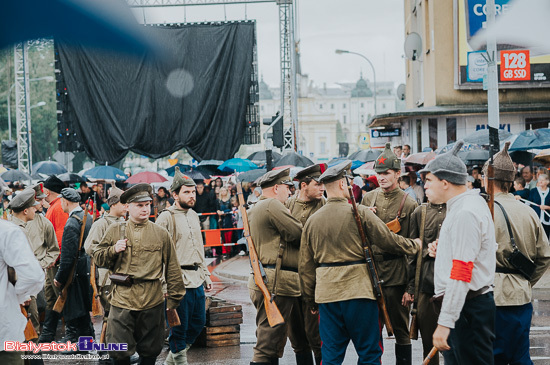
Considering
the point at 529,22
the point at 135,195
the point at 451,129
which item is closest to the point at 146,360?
the point at 135,195

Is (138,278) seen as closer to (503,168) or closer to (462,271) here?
(462,271)

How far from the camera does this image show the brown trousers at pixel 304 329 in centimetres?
646

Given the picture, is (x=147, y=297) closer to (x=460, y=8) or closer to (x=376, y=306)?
(x=376, y=306)

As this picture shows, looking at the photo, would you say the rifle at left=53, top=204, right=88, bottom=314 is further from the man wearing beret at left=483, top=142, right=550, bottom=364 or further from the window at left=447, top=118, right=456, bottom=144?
the window at left=447, top=118, right=456, bottom=144

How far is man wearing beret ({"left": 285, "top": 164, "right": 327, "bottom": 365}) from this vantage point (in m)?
6.47

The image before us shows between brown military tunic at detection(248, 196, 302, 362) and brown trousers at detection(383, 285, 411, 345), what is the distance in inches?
33.7

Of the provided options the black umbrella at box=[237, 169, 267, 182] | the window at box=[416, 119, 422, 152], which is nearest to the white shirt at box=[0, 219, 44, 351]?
the black umbrella at box=[237, 169, 267, 182]

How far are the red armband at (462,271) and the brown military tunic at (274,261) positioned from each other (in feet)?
7.10

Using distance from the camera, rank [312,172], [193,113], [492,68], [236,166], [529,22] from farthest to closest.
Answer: [236,166] < [492,68] < [193,113] < [312,172] < [529,22]

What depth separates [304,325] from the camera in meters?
6.56

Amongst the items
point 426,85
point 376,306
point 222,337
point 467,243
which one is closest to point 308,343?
point 376,306

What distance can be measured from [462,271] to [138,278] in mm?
3049

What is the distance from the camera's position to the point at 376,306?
5.50 m

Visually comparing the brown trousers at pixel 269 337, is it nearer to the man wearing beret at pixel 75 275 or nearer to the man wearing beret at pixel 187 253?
the man wearing beret at pixel 187 253
